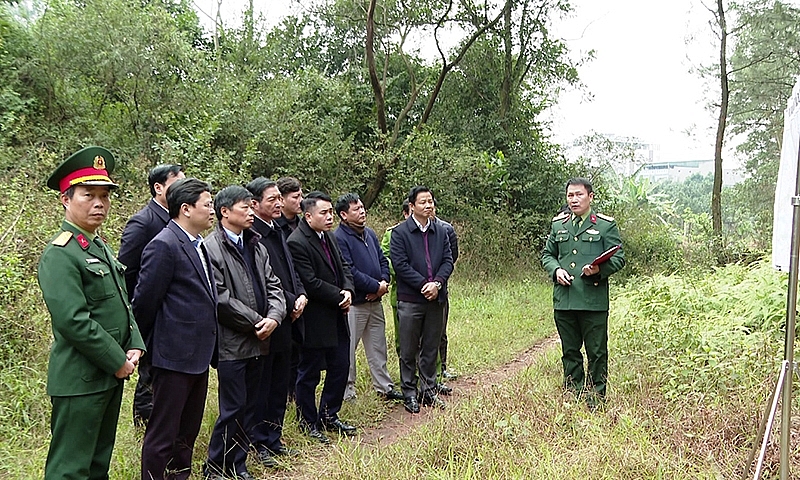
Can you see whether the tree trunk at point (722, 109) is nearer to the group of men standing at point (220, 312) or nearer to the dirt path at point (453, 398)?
the dirt path at point (453, 398)

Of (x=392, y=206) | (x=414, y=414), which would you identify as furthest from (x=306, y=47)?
(x=414, y=414)

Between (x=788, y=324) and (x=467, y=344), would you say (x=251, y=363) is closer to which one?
(x=788, y=324)

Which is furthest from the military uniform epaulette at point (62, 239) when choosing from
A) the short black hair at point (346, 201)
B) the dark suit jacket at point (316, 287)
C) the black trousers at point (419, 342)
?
the black trousers at point (419, 342)

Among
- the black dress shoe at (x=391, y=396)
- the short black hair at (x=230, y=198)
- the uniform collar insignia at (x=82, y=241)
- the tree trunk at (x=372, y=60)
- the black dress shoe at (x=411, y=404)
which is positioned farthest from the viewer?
the tree trunk at (x=372, y=60)

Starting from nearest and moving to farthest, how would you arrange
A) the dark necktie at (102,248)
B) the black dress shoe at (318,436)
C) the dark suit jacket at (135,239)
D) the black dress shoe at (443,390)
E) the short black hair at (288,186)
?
the dark necktie at (102,248) < the dark suit jacket at (135,239) < the black dress shoe at (318,436) < the short black hair at (288,186) < the black dress shoe at (443,390)

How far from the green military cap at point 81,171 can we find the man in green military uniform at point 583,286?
3.34m

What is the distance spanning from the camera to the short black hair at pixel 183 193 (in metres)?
3.44

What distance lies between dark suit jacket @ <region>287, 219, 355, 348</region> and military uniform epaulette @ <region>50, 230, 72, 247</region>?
190cm

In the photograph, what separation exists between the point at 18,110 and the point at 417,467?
8.69m

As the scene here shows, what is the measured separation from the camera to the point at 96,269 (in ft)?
9.68

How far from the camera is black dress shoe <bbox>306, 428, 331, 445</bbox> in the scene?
4395 millimetres

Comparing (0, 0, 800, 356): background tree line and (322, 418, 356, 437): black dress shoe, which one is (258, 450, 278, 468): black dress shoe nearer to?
(322, 418, 356, 437): black dress shoe

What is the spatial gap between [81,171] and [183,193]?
573 millimetres

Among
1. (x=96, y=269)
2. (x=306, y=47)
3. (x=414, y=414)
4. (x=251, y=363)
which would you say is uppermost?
(x=306, y=47)
